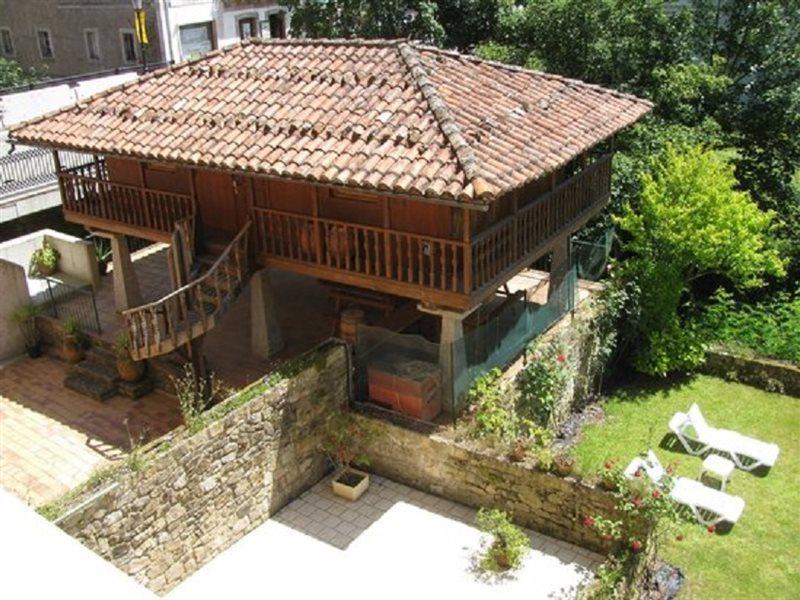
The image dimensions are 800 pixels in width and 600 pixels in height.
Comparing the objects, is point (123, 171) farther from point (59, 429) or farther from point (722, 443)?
point (722, 443)

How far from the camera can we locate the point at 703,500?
13.4m

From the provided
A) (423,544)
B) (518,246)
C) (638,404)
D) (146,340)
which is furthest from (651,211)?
(146,340)

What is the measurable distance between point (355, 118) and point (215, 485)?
20.2ft

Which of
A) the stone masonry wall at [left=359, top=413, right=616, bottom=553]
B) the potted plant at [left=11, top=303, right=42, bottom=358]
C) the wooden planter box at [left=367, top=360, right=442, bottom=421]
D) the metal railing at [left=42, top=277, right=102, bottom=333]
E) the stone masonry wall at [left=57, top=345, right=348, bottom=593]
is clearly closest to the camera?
the stone masonry wall at [left=57, top=345, right=348, bottom=593]

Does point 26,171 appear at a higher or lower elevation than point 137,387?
higher

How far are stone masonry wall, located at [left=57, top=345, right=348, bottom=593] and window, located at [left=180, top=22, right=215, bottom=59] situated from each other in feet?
63.3

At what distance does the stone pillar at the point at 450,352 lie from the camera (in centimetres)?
1306

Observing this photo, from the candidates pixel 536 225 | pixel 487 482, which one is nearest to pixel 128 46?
pixel 536 225

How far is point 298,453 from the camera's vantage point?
13570mm

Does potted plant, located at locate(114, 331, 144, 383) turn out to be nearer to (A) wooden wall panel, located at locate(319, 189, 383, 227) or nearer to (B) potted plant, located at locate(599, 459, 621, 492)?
(A) wooden wall panel, located at locate(319, 189, 383, 227)

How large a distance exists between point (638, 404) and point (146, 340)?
10.3 metres

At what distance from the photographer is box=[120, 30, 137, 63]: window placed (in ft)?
94.4

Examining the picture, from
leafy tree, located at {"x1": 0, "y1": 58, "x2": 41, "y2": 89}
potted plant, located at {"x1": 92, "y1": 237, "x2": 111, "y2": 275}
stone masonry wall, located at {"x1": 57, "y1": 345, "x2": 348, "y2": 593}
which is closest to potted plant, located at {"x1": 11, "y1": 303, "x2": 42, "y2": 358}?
potted plant, located at {"x1": 92, "y1": 237, "x2": 111, "y2": 275}

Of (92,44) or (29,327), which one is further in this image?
(92,44)
